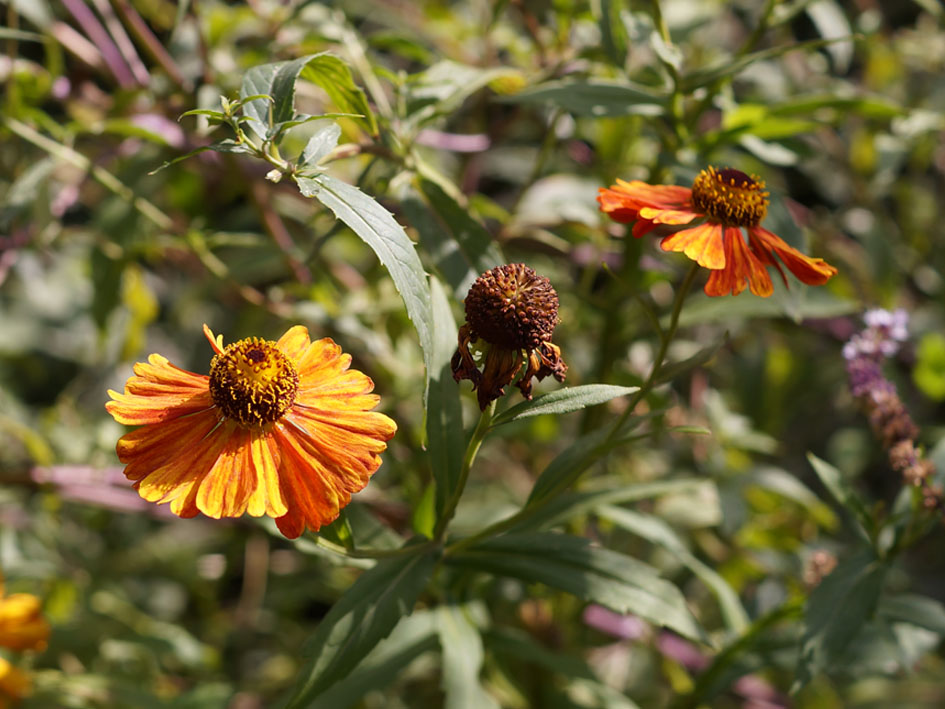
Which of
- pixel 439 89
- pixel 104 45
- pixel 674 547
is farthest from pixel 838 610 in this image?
pixel 104 45

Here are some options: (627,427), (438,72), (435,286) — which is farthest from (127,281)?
(627,427)

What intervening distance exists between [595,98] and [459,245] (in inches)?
9.8

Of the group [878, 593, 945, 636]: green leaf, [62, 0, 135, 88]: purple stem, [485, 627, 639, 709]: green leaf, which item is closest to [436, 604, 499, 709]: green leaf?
[485, 627, 639, 709]: green leaf

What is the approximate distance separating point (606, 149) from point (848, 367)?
679 millimetres

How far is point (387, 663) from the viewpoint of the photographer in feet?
3.51

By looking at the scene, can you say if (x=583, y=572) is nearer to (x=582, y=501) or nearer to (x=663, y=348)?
(x=582, y=501)

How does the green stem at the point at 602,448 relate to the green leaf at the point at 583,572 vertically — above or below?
above

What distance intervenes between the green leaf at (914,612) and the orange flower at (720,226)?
440 millimetres

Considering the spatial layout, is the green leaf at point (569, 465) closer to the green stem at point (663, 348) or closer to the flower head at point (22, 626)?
the green stem at point (663, 348)

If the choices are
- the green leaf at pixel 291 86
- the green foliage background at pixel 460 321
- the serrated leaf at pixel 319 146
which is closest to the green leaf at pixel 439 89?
the green foliage background at pixel 460 321

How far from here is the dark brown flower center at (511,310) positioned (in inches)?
26.8

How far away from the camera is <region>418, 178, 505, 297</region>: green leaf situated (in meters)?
0.92

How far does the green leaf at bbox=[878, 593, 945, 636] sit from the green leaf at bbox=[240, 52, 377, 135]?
30.8 inches

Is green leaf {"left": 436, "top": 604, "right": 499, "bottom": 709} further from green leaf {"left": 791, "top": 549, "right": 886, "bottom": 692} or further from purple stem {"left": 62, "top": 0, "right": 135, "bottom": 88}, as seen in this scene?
purple stem {"left": 62, "top": 0, "right": 135, "bottom": 88}
